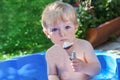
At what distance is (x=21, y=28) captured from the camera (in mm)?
4641

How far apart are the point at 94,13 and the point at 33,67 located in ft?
4.79

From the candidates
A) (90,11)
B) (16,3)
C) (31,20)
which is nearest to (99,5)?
(90,11)

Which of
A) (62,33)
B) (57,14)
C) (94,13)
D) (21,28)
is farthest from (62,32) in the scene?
(21,28)

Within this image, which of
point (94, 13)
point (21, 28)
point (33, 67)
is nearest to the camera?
point (33, 67)

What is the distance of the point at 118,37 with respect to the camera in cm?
432

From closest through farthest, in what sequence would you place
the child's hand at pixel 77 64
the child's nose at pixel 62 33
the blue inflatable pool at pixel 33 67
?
1. the child's hand at pixel 77 64
2. the child's nose at pixel 62 33
3. the blue inflatable pool at pixel 33 67

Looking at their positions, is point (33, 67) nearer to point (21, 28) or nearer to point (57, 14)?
point (57, 14)

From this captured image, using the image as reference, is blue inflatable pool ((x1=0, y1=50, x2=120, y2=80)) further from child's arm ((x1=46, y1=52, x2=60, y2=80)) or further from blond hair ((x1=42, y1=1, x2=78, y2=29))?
blond hair ((x1=42, y1=1, x2=78, y2=29))

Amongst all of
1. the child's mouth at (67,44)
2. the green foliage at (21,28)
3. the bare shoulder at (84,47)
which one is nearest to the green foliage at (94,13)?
the green foliage at (21,28)

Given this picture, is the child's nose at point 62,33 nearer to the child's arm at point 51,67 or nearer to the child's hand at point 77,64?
the child's hand at point 77,64

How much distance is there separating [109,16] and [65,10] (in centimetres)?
233

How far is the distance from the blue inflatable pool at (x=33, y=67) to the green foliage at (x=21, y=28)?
29.5 inches

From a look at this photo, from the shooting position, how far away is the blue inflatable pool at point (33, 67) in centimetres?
305

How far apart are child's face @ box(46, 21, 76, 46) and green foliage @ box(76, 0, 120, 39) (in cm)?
183
